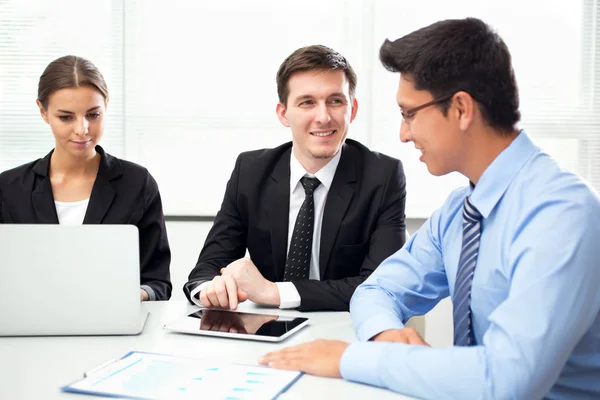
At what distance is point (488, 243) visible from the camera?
1.47m

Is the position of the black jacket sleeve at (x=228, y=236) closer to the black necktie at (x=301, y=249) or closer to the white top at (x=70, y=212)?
the black necktie at (x=301, y=249)

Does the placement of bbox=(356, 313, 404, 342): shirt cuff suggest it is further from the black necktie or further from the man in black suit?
the black necktie

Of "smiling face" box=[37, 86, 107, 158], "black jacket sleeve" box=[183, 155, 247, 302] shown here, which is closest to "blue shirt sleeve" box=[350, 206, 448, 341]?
"black jacket sleeve" box=[183, 155, 247, 302]

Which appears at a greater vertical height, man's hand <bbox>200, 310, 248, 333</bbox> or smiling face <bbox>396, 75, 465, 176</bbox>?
smiling face <bbox>396, 75, 465, 176</bbox>

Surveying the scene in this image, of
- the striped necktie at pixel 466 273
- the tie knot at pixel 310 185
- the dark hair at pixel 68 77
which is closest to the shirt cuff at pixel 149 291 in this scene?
the tie knot at pixel 310 185

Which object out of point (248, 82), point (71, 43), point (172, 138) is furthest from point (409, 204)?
point (71, 43)

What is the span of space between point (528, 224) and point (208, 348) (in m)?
0.75

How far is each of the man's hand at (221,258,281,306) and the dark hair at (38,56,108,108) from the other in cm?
107

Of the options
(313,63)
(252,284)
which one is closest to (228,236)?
(252,284)

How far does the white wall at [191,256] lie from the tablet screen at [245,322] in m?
2.11

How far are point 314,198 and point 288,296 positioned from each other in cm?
60

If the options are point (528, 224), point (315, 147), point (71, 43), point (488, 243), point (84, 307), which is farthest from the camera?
point (71, 43)

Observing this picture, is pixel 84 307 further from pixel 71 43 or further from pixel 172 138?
pixel 71 43

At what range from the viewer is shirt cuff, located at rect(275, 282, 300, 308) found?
194 cm
